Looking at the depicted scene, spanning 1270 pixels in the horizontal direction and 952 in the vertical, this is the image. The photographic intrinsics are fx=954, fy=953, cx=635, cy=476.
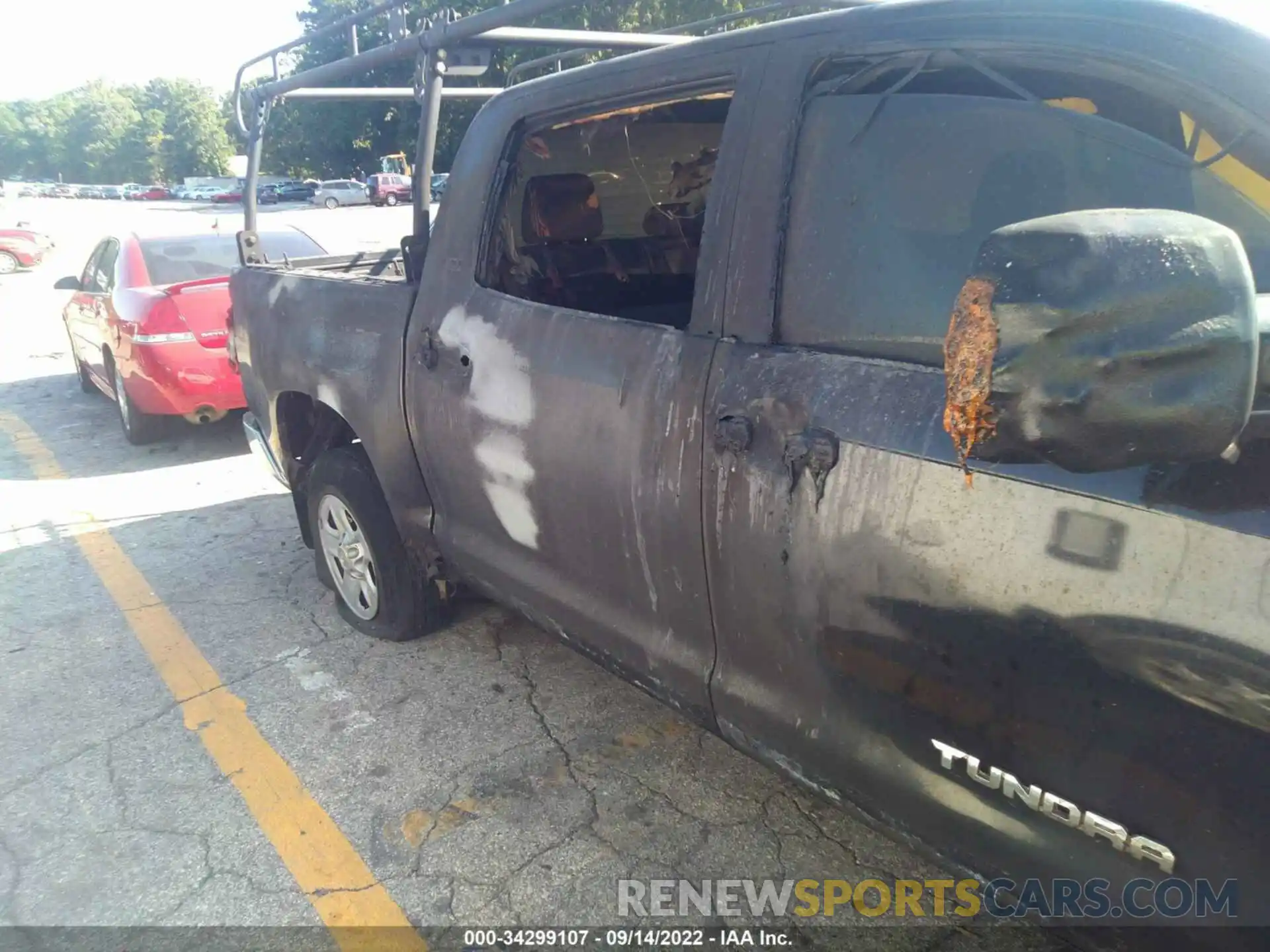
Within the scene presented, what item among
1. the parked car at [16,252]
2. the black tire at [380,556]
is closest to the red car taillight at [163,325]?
the black tire at [380,556]

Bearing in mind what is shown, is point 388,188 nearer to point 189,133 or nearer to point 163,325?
point 163,325

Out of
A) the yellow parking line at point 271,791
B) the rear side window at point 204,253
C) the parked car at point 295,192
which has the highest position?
the rear side window at point 204,253

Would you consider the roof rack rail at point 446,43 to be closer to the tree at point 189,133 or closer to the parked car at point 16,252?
the parked car at point 16,252

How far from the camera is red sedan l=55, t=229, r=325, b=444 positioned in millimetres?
6117

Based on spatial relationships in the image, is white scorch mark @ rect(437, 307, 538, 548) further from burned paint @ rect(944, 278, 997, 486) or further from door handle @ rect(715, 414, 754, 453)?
burned paint @ rect(944, 278, 997, 486)

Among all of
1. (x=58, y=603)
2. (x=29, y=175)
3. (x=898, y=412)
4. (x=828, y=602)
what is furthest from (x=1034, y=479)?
(x=29, y=175)

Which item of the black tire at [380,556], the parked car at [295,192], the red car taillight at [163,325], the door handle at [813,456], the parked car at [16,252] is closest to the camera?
the door handle at [813,456]

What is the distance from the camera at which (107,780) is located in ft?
9.77

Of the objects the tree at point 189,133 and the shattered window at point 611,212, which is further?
the tree at point 189,133

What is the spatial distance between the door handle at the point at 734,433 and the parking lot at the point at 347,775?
81cm

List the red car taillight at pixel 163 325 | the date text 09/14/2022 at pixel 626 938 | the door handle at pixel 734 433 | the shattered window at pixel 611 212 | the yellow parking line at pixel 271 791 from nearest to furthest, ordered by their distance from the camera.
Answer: the door handle at pixel 734 433 < the date text 09/14/2022 at pixel 626 938 < the yellow parking line at pixel 271 791 < the shattered window at pixel 611 212 < the red car taillight at pixel 163 325

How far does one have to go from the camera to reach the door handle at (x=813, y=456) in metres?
1.75

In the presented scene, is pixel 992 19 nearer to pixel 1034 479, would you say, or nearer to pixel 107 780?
pixel 1034 479

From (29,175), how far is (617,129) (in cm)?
12946
